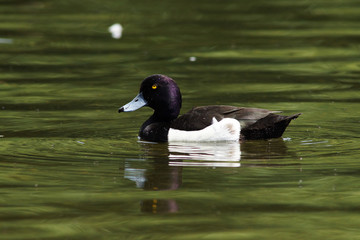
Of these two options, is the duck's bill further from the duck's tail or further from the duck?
the duck's tail

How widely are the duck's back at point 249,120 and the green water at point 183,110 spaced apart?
0.20 m

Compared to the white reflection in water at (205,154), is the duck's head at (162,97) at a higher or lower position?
higher

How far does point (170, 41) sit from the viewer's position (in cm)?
1825

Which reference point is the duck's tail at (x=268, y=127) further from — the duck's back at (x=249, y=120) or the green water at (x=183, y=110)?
the green water at (x=183, y=110)

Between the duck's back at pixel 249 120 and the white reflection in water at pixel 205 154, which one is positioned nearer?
the white reflection in water at pixel 205 154

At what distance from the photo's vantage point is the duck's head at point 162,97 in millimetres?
11664

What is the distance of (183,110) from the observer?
12.7m

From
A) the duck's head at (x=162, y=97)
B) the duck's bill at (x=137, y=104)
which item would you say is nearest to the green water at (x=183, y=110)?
the duck's bill at (x=137, y=104)

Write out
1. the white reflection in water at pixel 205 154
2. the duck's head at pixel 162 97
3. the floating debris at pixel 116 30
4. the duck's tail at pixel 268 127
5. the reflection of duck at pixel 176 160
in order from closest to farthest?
the reflection of duck at pixel 176 160 < the white reflection in water at pixel 205 154 < the duck's tail at pixel 268 127 < the duck's head at pixel 162 97 < the floating debris at pixel 116 30

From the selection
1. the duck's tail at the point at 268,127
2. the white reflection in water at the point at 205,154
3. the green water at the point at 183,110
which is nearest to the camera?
the green water at the point at 183,110

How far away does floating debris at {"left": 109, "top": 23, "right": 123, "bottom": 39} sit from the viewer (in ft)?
62.8

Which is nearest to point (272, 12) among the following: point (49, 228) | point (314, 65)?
point (314, 65)

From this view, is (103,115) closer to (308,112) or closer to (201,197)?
(308,112)

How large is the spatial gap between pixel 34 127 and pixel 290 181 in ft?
13.9
